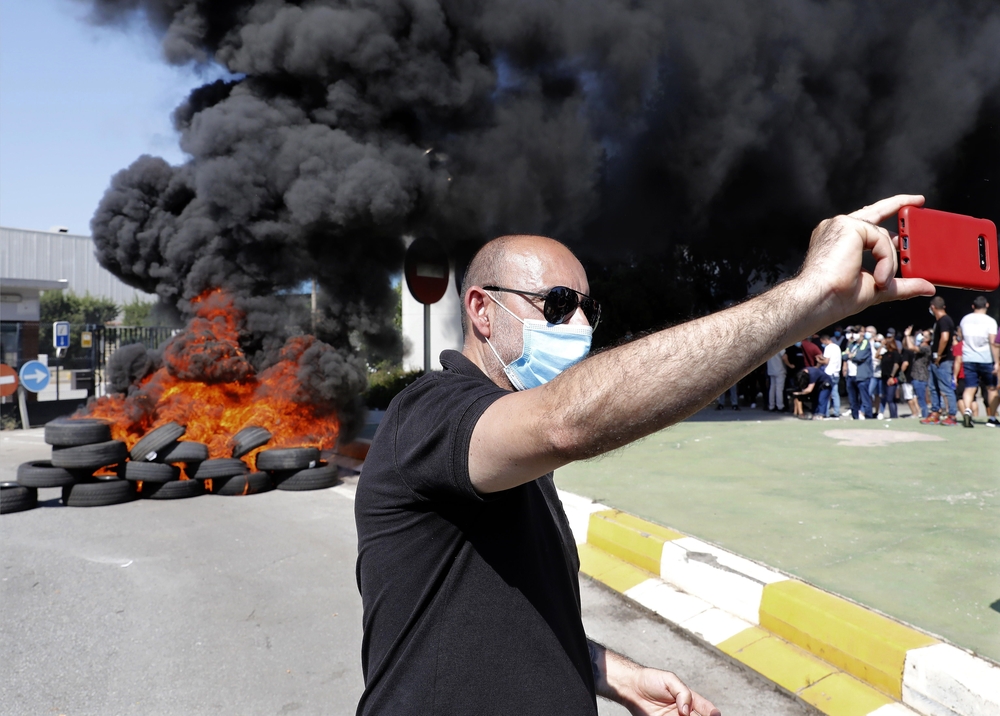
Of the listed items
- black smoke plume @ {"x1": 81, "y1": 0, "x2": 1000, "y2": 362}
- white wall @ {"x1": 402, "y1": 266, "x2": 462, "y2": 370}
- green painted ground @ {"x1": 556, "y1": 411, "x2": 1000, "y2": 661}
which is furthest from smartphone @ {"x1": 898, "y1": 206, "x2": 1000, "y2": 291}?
white wall @ {"x1": 402, "y1": 266, "x2": 462, "y2": 370}

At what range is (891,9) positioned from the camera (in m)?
13.7

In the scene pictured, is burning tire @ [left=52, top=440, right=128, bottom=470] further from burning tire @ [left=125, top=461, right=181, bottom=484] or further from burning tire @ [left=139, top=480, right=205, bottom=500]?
burning tire @ [left=139, top=480, right=205, bottom=500]

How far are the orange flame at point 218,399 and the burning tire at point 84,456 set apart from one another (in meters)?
1.30

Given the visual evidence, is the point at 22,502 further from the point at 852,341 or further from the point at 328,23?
the point at 852,341

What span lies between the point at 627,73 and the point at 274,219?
6.99m

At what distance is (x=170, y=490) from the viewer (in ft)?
23.1

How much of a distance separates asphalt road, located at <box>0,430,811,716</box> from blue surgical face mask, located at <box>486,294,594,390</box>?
2129 millimetres

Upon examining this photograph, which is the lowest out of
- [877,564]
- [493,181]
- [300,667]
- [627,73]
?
[300,667]

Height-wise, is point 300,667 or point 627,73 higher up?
point 627,73

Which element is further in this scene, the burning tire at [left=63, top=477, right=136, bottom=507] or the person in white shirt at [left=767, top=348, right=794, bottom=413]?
the person in white shirt at [left=767, top=348, right=794, bottom=413]

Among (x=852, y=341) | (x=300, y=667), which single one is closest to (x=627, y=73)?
(x=852, y=341)

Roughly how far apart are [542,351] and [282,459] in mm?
6450

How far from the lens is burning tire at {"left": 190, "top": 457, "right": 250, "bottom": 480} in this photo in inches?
283

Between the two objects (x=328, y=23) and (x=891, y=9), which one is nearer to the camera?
(x=328, y=23)
